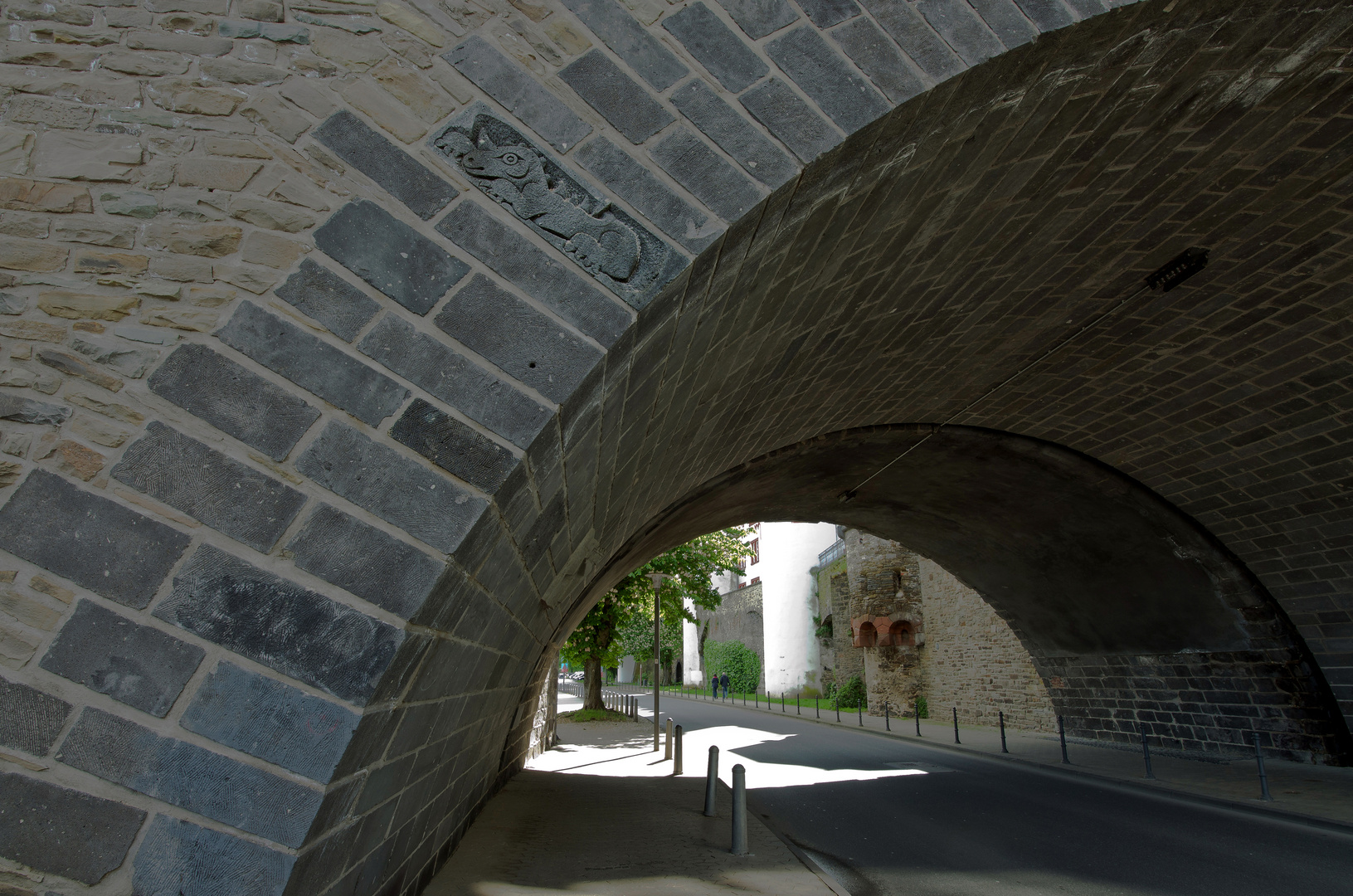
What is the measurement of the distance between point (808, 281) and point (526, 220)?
191 cm

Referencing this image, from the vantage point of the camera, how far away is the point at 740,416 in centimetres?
626

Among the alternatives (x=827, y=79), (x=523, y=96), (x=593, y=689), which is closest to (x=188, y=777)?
(x=523, y=96)

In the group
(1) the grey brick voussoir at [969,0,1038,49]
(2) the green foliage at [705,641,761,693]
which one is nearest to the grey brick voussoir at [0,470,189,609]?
(1) the grey brick voussoir at [969,0,1038,49]

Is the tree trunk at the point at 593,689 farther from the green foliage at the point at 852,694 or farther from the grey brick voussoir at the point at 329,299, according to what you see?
the grey brick voussoir at the point at 329,299

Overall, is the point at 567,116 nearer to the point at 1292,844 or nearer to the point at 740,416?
the point at 740,416

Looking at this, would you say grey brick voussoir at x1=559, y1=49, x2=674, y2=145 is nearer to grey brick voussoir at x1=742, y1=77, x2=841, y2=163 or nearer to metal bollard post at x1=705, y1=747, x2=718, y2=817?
grey brick voussoir at x1=742, y1=77, x2=841, y2=163

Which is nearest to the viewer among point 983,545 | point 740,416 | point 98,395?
point 98,395

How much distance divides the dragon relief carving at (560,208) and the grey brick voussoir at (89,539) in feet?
4.60

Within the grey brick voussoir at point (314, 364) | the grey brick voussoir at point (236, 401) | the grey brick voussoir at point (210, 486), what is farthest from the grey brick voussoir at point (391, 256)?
the grey brick voussoir at point (210, 486)

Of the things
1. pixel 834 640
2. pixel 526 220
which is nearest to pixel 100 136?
pixel 526 220

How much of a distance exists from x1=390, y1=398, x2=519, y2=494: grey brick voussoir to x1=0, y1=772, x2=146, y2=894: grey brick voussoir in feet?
3.83

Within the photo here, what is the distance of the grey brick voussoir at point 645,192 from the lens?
251cm

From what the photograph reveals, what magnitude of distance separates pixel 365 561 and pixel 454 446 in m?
0.41

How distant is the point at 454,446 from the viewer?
2.26 m
